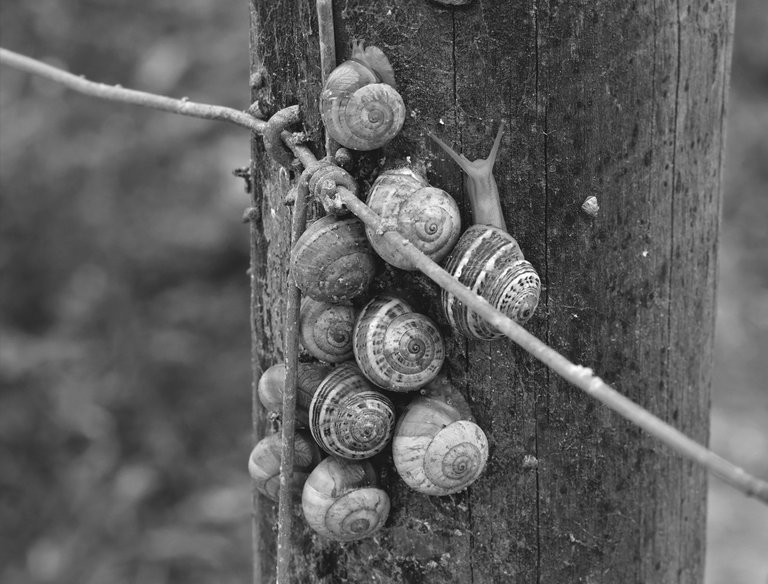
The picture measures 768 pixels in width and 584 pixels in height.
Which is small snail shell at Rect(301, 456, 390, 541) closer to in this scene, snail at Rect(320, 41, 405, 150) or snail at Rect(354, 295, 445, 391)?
snail at Rect(354, 295, 445, 391)

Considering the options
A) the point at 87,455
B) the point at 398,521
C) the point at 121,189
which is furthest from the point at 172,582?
the point at 398,521

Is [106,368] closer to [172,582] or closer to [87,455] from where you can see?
[87,455]

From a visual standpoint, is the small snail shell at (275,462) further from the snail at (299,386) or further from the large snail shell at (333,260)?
the large snail shell at (333,260)

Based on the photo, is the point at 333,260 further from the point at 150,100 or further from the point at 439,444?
the point at 150,100

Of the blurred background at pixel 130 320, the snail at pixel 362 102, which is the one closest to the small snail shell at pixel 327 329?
the snail at pixel 362 102

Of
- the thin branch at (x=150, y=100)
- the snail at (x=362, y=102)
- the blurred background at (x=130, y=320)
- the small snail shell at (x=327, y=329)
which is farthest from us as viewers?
the blurred background at (x=130, y=320)

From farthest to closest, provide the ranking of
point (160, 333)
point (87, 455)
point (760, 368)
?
point (760, 368), point (160, 333), point (87, 455)

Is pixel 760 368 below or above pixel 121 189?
below
